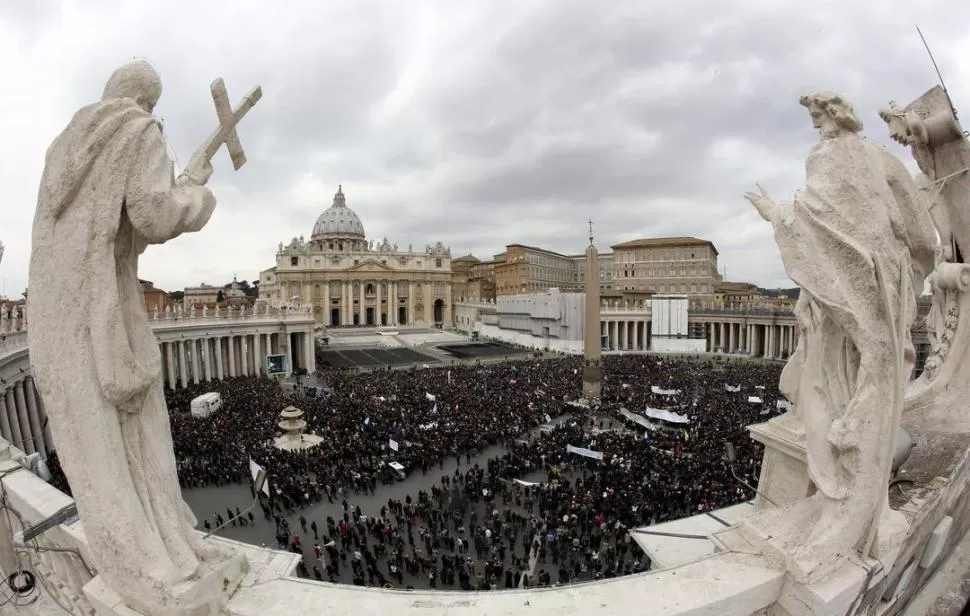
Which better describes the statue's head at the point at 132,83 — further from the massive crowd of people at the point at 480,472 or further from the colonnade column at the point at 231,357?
the colonnade column at the point at 231,357

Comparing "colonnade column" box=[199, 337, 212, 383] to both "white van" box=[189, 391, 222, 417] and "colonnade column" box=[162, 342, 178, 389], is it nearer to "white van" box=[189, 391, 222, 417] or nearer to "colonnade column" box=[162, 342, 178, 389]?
"colonnade column" box=[162, 342, 178, 389]

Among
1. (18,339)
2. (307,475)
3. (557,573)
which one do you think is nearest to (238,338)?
(18,339)

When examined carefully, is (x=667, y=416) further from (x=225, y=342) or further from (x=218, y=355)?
(x=225, y=342)

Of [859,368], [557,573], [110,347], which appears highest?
[110,347]

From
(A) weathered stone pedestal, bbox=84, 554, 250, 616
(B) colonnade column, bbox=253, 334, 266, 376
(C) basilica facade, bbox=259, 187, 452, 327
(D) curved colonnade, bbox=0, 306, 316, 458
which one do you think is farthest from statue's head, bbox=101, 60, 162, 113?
(C) basilica facade, bbox=259, 187, 452, 327

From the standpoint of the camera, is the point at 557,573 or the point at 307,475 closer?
the point at 557,573

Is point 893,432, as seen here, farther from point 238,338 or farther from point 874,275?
point 238,338

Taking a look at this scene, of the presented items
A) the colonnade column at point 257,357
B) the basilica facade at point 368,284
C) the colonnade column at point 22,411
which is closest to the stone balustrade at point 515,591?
the colonnade column at point 22,411
